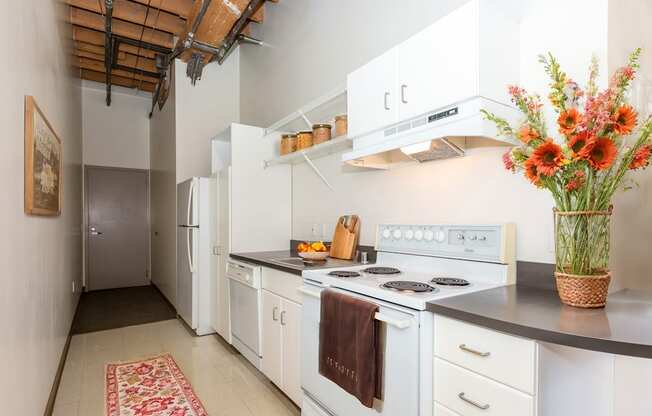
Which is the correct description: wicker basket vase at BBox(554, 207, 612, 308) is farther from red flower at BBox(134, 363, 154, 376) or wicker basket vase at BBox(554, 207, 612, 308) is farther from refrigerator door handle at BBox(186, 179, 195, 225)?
refrigerator door handle at BBox(186, 179, 195, 225)

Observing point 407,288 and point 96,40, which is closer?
point 407,288

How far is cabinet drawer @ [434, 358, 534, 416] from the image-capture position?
1.06 metres

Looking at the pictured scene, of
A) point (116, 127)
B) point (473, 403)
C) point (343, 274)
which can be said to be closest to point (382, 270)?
point (343, 274)

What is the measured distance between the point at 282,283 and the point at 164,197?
12.1 feet

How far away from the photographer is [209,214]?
3787mm

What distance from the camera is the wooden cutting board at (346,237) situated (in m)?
2.62

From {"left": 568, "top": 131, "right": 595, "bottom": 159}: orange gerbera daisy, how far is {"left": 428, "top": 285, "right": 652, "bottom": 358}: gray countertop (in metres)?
0.51

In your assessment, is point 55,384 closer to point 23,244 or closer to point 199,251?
point 23,244

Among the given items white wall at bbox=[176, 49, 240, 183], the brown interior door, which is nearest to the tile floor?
white wall at bbox=[176, 49, 240, 183]

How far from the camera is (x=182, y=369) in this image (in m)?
2.90

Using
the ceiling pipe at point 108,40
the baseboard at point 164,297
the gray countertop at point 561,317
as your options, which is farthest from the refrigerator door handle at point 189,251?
the gray countertop at point 561,317

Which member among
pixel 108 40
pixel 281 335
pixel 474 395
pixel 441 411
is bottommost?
pixel 281 335


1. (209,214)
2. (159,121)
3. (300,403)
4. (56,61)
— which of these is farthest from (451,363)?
(159,121)

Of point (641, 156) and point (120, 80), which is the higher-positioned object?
point (120, 80)
